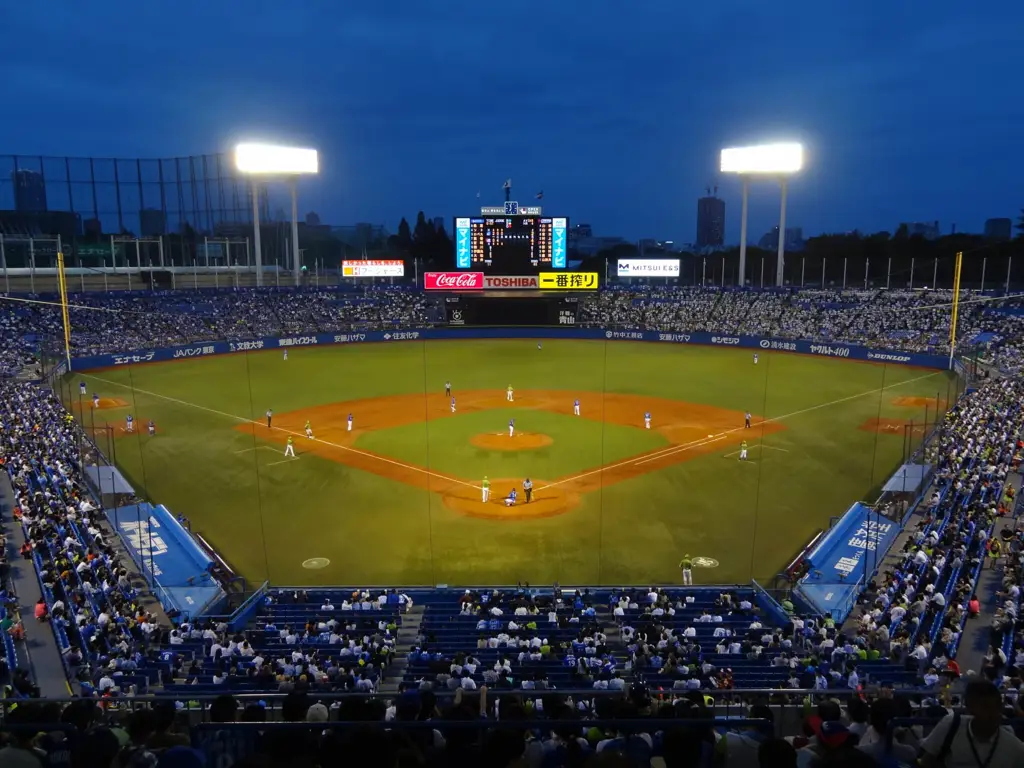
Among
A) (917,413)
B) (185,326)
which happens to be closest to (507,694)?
(917,413)

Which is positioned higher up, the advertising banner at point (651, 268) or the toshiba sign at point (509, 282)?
the advertising banner at point (651, 268)

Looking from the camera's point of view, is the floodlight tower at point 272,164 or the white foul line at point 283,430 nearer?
the white foul line at point 283,430

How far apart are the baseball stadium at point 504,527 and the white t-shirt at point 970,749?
60 centimetres

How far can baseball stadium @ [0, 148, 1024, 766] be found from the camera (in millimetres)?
12195

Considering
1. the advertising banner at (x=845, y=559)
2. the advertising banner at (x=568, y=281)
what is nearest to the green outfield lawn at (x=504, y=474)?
the advertising banner at (x=845, y=559)

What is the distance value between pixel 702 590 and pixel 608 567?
3.26 m

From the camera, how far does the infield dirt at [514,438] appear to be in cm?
2672

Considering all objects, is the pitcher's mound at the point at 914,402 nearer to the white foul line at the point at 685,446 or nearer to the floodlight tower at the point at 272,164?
the white foul line at the point at 685,446

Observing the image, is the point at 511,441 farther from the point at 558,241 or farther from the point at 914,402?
the point at 558,241

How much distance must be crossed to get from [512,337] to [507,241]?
34.4 feet

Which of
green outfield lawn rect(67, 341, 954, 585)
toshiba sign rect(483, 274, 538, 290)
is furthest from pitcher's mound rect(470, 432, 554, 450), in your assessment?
toshiba sign rect(483, 274, 538, 290)

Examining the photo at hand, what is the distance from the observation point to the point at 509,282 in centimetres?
6688

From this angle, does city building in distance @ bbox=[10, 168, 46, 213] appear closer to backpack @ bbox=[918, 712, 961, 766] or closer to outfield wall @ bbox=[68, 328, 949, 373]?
outfield wall @ bbox=[68, 328, 949, 373]

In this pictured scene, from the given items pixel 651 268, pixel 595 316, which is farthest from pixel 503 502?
pixel 651 268
